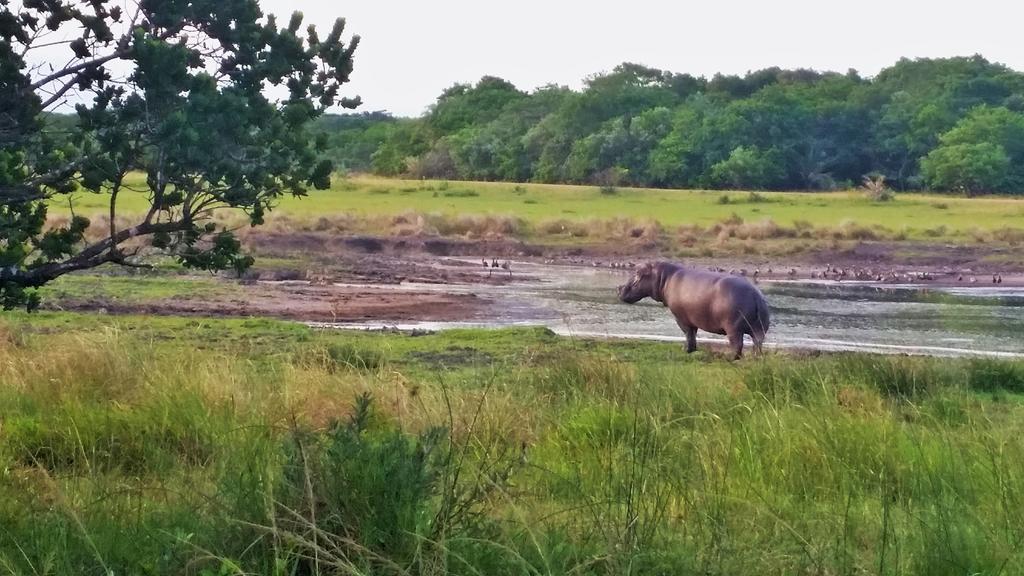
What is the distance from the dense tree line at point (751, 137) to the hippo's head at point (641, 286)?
30.4m

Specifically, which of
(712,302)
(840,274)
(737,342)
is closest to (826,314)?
(712,302)

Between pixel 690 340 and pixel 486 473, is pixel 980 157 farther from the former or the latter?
pixel 486 473

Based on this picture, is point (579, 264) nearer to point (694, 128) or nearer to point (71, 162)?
point (71, 162)

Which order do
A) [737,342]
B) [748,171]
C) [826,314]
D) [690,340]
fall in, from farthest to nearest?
1. [748,171]
2. [826,314]
3. [690,340]
4. [737,342]

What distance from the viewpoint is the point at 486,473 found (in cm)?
455

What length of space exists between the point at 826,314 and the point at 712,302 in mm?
6479

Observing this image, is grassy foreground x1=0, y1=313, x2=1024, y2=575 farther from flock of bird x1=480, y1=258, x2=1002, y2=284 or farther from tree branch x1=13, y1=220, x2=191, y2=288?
flock of bird x1=480, y1=258, x2=1002, y2=284

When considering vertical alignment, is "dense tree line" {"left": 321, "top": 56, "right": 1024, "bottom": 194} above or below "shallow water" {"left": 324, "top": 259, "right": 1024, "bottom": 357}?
above

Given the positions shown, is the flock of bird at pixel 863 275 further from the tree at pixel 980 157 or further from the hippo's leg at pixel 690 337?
the tree at pixel 980 157

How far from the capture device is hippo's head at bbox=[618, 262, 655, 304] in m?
16.3

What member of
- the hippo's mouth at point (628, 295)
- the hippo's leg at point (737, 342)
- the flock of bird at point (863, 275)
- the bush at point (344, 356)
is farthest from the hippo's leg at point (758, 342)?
the flock of bird at point (863, 275)

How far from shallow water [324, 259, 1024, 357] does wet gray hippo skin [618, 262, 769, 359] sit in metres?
0.68

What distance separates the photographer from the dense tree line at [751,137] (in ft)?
164

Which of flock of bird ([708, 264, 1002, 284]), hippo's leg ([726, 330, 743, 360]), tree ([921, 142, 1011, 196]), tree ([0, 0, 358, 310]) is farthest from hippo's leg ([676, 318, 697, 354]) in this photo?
tree ([921, 142, 1011, 196])
